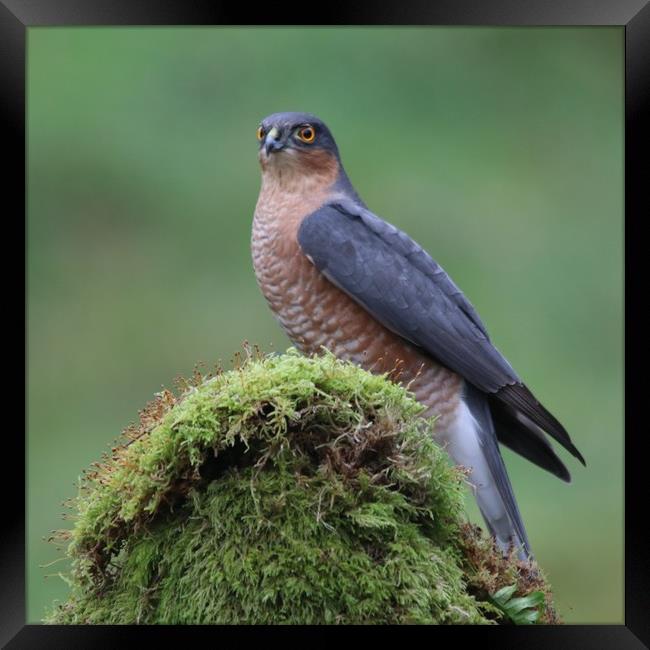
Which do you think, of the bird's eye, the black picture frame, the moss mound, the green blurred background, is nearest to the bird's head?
the bird's eye

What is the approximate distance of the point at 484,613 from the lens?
134 inches

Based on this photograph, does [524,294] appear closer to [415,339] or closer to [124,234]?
[124,234]

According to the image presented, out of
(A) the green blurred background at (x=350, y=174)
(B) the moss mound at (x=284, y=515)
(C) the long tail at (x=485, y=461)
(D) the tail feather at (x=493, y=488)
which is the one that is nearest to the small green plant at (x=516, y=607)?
(B) the moss mound at (x=284, y=515)

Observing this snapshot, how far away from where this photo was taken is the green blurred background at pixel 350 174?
30.7 ft

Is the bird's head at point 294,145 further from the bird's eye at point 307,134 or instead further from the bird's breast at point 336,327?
the bird's breast at point 336,327

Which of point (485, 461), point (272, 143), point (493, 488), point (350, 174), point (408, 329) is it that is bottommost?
point (493, 488)

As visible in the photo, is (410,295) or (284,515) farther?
(410,295)

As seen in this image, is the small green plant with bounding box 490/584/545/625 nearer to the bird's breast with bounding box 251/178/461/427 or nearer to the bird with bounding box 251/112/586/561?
the bird with bounding box 251/112/586/561

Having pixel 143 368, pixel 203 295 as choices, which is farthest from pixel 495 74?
pixel 143 368

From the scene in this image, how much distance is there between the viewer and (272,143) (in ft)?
16.5

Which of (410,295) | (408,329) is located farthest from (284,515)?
(410,295)

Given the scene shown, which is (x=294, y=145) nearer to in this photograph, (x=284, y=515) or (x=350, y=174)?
(x=284, y=515)

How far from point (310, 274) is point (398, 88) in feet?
22.7

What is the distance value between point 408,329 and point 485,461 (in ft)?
2.36
